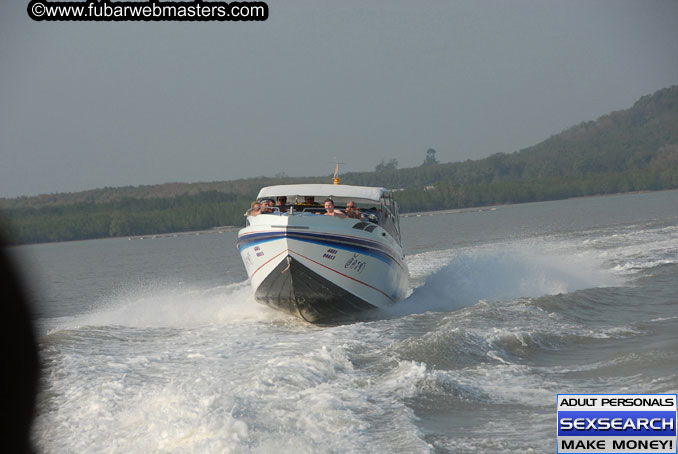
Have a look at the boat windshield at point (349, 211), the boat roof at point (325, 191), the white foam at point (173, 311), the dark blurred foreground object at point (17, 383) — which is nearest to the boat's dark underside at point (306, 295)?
the white foam at point (173, 311)

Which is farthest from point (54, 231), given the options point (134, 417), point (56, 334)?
point (134, 417)

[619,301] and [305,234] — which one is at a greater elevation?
[305,234]

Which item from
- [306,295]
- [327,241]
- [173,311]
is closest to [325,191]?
[327,241]

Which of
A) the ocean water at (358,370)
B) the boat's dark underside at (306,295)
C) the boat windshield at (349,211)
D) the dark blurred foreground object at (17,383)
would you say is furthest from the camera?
the boat windshield at (349,211)

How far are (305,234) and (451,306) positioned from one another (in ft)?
14.9

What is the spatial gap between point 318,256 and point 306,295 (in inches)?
34.6

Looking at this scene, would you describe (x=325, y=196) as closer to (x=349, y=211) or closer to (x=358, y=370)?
(x=349, y=211)

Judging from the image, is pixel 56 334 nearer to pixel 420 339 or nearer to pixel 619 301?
pixel 420 339

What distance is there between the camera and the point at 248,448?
652 cm

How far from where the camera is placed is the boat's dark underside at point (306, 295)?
1354cm

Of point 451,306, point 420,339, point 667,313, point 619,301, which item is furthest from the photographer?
point 451,306

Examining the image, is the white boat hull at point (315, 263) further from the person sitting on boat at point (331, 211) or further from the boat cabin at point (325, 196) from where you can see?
the boat cabin at point (325, 196)

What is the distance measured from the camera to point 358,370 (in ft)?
31.4

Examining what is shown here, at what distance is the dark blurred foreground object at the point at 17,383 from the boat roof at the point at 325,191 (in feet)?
17.6
